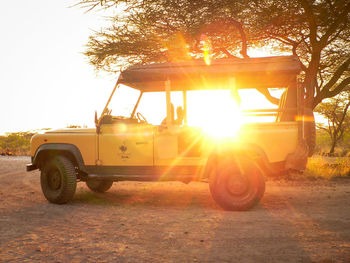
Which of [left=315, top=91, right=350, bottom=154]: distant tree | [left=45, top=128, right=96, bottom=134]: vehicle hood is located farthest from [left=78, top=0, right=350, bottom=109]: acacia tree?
[left=315, top=91, right=350, bottom=154]: distant tree

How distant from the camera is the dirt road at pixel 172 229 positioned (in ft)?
12.3

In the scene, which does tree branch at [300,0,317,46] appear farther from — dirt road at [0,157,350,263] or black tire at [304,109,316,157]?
black tire at [304,109,316,157]

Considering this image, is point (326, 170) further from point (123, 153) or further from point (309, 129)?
point (123, 153)

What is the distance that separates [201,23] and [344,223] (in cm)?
879

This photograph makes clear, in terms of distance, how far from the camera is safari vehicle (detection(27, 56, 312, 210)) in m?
5.88

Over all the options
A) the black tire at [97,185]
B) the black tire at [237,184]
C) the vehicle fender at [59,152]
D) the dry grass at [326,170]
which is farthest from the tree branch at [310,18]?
the vehicle fender at [59,152]

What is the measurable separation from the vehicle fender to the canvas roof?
148 cm

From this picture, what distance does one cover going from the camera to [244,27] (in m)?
13.5

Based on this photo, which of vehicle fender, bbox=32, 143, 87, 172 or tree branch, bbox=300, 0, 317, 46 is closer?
vehicle fender, bbox=32, 143, 87, 172

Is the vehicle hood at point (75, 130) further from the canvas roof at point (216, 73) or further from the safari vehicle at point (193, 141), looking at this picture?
the canvas roof at point (216, 73)

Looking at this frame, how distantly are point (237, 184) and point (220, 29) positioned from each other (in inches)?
330

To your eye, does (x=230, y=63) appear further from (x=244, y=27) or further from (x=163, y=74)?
(x=244, y=27)

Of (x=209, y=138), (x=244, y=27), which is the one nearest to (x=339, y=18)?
(x=244, y=27)

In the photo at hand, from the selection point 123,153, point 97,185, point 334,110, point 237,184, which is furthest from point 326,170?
point 334,110
